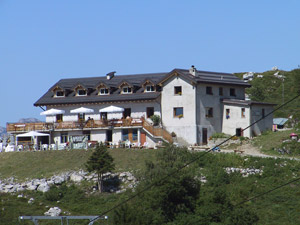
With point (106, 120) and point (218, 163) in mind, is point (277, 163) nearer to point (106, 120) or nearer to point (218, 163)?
point (218, 163)

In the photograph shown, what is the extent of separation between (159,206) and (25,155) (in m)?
24.4

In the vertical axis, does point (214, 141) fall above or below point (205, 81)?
below

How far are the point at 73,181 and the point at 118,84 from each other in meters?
15.3

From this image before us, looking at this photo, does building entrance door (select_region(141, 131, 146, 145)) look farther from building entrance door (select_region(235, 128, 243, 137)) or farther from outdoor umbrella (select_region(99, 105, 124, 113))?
building entrance door (select_region(235, 128, 243, 137))

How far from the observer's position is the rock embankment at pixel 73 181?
50000 millimetres

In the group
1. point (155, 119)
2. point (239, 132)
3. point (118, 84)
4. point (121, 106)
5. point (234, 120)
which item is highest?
point (118, 84)

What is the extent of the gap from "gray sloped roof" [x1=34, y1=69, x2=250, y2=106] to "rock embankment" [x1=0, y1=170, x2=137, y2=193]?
12162mm

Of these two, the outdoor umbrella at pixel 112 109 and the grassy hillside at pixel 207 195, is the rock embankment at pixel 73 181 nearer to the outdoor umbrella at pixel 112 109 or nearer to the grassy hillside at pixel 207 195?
the grassy hillside at pixel 207 195

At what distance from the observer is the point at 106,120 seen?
6178 cm

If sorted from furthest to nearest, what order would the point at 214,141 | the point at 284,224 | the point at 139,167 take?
the point at 214,141 < the point at 139,167 < the point at 284,224

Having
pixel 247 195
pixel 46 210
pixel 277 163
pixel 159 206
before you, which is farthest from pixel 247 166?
pixel 46 210

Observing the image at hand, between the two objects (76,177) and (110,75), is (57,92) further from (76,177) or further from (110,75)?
(76,177)

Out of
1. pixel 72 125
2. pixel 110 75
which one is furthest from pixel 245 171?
pixel 110 75

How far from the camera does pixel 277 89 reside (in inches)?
4085
